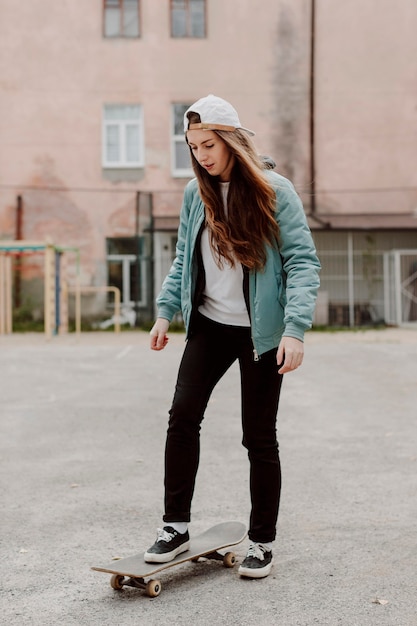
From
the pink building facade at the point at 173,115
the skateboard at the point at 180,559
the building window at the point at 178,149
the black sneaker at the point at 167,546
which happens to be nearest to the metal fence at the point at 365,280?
the pink building facade at the point at 173,115

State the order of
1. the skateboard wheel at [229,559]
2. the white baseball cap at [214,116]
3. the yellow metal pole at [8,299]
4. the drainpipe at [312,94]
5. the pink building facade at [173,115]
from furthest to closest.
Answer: the drainpipe at [312,94], the pink building facade at [173,115], the yellow metal pole at [8,299], the skateboard wheel at [229,559], the white baseball cap at [214,116]

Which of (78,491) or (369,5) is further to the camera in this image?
(369,5)

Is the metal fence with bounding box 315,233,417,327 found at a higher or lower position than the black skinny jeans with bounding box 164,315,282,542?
higher

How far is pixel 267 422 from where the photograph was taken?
3691 mm

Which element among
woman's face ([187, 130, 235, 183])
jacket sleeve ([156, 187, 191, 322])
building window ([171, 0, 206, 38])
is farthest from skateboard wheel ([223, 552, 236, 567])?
building window ([171, 0, 206, 38])

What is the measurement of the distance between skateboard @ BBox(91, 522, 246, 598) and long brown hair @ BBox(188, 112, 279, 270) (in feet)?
3.72

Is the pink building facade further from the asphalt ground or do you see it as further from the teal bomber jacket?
the teal bomber jacket

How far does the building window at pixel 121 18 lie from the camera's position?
2425 centimetres

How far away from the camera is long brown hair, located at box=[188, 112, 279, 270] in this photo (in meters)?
3.50

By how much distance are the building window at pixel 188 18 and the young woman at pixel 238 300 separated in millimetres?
21584

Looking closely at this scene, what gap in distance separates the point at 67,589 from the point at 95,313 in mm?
20949

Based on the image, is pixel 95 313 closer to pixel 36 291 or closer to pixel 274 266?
pixel 36 291

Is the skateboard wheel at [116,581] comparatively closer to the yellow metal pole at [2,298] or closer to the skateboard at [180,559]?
the skateboard at [180,559]

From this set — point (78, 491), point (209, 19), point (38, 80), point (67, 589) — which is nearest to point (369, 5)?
point (209, 19)
